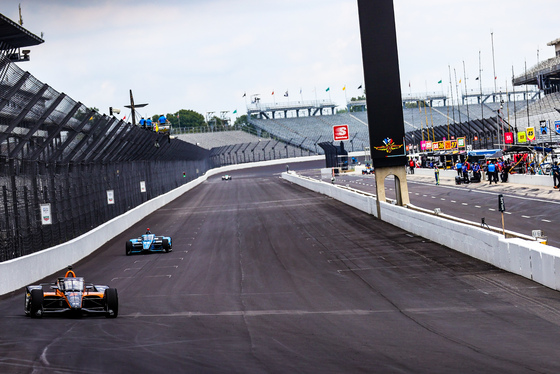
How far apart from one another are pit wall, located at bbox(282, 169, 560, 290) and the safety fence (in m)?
11.3

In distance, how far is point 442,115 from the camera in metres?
152

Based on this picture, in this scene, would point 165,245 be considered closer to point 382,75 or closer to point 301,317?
point 382,75

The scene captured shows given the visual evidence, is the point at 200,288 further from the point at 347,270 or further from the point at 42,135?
the point at 42,135

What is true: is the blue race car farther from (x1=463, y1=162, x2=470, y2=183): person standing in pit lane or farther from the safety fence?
(x1=463, y1=162, x2=470, y2=183): person standing in pit lane

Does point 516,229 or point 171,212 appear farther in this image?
point 171,212

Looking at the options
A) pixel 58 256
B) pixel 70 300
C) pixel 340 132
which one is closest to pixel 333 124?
pixel 340 132

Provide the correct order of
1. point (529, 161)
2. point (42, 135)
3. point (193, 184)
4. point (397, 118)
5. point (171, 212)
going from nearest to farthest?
point (42, 135), point (397, 118), point (171, 212), point (529, 161), point (193, 184)

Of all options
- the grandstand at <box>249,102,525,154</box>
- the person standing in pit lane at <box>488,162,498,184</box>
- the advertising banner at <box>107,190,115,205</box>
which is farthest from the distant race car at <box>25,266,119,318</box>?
the grandstand at <box>249,102,525,154</box>

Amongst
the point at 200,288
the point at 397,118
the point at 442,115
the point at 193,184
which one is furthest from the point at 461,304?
the point at 442,115

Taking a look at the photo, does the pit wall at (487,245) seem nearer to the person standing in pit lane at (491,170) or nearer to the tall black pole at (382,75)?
the tall black pole at (382,75)

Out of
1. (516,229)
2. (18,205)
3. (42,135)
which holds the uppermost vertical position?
(42,135)

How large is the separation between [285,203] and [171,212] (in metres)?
6.97

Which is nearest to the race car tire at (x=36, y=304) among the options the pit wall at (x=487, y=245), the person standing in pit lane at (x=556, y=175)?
the pit wall at (x=487, y=245)

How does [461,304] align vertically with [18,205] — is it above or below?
below
